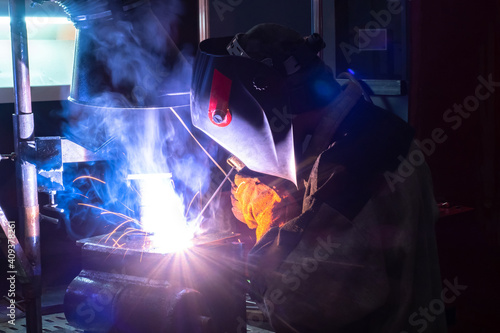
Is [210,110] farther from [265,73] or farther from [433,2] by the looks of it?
[433,2]

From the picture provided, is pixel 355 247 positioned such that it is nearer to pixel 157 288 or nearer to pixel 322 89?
pixel 322 89

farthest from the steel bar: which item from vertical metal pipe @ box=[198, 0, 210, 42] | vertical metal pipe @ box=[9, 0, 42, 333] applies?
vertical metal pipe @ box=[198, 0, 210, 42]

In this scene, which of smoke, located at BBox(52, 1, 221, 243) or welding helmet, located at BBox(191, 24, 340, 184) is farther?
smoke, located at BBox(52, 1, 221, 243)

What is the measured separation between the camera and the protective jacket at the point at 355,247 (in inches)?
48.0

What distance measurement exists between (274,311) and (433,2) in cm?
171

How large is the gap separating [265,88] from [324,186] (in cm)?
28

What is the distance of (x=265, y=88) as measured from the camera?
1351mm

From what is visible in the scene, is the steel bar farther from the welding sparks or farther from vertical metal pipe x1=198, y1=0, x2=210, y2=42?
vertical metal pipe x1=198, y1=0, x2=210, y2=42

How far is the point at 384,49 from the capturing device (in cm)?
268

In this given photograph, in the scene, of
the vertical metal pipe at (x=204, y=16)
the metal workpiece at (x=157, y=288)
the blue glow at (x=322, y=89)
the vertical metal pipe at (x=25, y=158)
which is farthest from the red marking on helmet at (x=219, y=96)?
the vertical metal pipe at (x=204, y=16)

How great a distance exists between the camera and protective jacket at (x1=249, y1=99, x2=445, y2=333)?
1.22 m

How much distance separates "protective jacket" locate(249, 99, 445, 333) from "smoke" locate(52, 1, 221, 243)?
2.06 ft

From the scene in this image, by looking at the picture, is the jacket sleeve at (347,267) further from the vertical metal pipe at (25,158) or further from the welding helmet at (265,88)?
the vertical metal pipe at (25,158)

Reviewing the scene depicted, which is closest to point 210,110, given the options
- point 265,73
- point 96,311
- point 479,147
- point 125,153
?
point 265,73
